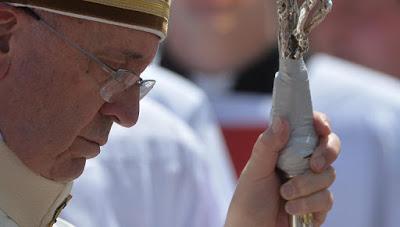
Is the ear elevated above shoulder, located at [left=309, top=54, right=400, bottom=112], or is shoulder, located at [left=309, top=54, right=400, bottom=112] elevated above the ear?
shoulder, located at [left=309, top=54, right=400, bottom=112]

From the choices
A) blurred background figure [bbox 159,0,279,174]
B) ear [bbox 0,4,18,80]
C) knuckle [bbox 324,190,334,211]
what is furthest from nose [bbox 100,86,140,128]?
blurred background figure [bbox 159,0,279,174]

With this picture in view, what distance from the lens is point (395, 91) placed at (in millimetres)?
7105

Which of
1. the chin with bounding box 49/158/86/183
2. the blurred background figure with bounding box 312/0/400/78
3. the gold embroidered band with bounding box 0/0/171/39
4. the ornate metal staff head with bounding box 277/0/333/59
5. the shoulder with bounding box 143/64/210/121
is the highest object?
the blurred background figure with bounding box 312/0/400/78

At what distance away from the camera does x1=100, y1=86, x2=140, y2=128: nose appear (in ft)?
10.9

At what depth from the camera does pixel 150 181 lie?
5.12 meters

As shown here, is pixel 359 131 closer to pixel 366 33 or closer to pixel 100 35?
pixel 366 33

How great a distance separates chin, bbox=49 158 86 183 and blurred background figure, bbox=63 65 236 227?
1426mm

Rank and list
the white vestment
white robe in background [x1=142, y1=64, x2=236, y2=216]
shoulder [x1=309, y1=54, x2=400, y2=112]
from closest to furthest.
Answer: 1. white robe in background [x1=142, y1=64, x2=236, y2=216]
2. the white vestment
3. shoulder [x1=309, y1=54, x2=400, y2=112]

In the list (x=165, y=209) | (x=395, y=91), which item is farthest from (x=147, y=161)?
(x=395, y=91)

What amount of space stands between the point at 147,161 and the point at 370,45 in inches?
109

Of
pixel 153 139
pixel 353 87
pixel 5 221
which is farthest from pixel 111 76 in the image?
pixel 353 87

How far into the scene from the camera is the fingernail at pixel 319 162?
3.46 meters

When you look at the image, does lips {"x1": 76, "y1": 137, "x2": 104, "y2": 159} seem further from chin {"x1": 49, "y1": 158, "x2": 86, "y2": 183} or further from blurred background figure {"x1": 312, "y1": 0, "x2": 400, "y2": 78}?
blurred background figure {"x1": 312, "y1": 0, "x2": 400, "y2": 78}

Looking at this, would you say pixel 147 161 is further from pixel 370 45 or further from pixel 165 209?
pixel 370 45
